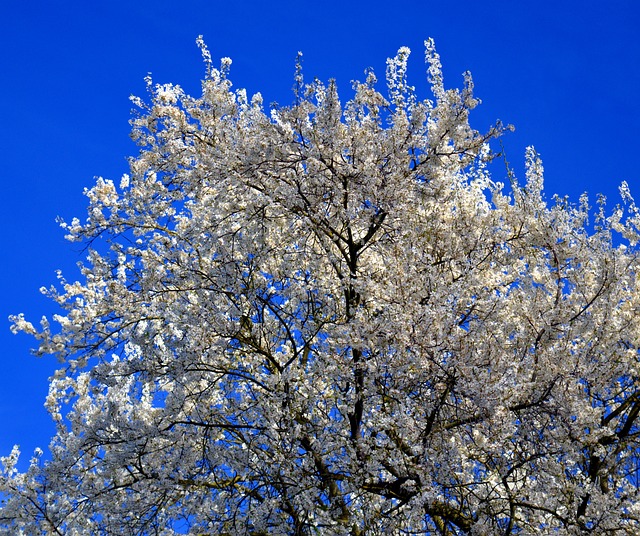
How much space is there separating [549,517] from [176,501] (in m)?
4.62

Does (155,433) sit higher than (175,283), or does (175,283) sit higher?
(175,283)

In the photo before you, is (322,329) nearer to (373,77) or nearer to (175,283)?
(175,283)

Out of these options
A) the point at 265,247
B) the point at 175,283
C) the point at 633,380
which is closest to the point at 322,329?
the point at 265,247

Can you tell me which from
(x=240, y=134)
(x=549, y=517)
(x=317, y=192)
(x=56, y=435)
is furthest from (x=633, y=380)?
(x=56, y=435)

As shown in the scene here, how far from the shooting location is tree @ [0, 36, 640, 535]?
7305 millimetres

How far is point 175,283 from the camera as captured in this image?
30.9 ft

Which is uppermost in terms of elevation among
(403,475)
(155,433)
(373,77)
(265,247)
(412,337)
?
(373,77)

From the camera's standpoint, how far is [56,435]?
36.4ft

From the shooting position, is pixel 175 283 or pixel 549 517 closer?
pixel 549 517

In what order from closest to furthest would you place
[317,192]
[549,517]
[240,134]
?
1. [549,517]
2. [317,192]
3. [240,134]

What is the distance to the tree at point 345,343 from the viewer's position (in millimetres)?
7305

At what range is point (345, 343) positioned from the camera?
726 centimetres

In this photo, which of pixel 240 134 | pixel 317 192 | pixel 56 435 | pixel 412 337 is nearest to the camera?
pixel 412 337

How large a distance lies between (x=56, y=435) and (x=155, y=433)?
3.68 metres
